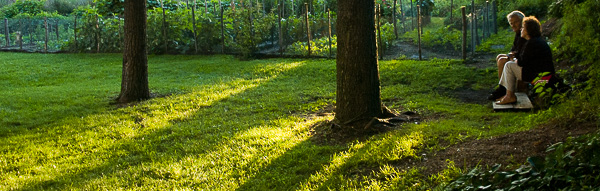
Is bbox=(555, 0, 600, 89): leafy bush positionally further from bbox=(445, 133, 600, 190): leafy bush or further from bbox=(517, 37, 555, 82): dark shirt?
bbox=(445, 133, 600, 190): leafy bush

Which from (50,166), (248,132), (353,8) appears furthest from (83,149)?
(353,8)

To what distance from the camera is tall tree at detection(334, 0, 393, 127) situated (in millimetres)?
6434

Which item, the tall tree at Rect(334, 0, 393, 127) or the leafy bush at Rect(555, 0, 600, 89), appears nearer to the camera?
the tall tree at Rect(334, 0, 393, 127)

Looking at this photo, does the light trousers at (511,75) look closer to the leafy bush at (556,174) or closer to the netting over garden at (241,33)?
the leafy bush at (556,174)

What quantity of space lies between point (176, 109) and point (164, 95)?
1.76 meters

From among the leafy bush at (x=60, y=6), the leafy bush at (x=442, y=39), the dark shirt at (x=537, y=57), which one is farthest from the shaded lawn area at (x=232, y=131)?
the leafy bush at (x=60, y=6)

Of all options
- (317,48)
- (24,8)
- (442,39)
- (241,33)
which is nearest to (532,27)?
(317,48)

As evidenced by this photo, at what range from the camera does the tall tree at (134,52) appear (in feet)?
32.3

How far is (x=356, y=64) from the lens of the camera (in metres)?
6.45

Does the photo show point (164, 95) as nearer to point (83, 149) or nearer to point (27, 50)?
point (83, 149)

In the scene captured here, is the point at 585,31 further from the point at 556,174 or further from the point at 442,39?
the point at 442,39

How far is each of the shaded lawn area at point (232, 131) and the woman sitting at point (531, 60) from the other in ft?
1.68

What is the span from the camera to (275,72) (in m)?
12.9

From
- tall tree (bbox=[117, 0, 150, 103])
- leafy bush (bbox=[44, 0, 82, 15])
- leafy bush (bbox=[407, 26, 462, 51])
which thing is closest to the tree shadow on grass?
tall tree (bbox=[117, 0, 150, 103])
